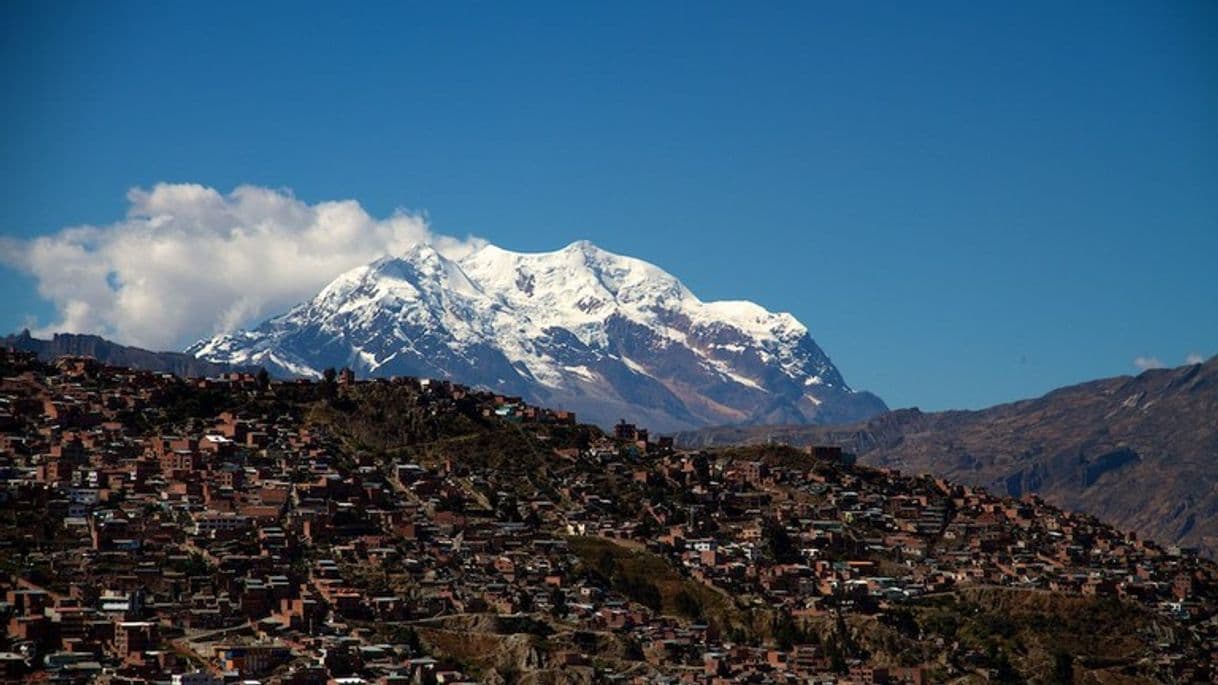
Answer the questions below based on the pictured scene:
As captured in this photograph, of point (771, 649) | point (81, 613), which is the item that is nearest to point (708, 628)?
point (771, 649)

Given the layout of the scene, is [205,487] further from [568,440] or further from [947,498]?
[947,498]

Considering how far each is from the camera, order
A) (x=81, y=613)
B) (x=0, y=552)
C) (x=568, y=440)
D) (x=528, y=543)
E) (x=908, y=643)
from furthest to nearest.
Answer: (x=568, y=440) < (x=528, y=543) < (x=908, y=643) < (x=0, y=552) < (x=81, y=613)

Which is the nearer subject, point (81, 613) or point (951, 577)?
point (81, 613)

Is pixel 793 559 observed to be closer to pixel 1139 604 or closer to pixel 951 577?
pixel 951 577

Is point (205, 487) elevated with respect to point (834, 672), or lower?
elevated

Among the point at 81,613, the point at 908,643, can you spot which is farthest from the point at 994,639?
the point at 81,613

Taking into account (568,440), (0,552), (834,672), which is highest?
(568,440)

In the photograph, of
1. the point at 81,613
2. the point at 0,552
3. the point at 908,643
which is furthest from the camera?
the point at 908,643
